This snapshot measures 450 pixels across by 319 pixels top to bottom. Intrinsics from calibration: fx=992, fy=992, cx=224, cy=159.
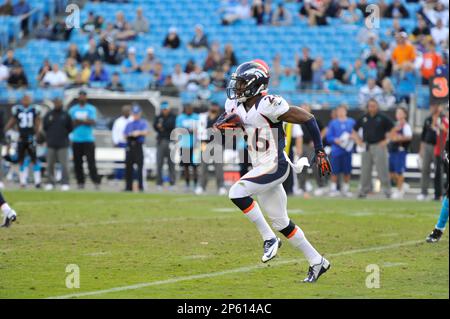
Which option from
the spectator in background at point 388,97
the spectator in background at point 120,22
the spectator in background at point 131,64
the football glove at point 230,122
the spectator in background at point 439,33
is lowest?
the spectator in background at point 388,97

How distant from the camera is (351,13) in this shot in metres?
22.9

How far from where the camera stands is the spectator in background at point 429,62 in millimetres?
20011

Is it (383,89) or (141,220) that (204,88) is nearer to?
(383,89)

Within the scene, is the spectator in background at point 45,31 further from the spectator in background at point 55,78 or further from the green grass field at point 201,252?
the green grass field at point 201,252

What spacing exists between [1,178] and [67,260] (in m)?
11.1

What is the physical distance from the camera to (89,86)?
73.0 ft

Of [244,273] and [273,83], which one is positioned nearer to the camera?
[244,273]

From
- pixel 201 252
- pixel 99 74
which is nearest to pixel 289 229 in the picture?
pixel 201 252

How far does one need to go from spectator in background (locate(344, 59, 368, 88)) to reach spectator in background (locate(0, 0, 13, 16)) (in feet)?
31.8

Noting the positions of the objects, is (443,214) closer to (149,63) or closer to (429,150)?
(429,150)

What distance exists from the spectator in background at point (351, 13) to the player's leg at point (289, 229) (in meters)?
15.1

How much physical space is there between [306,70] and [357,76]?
3.71ft

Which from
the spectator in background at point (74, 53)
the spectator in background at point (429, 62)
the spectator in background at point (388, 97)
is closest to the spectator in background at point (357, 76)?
the spectator in background at point (388, 97)
